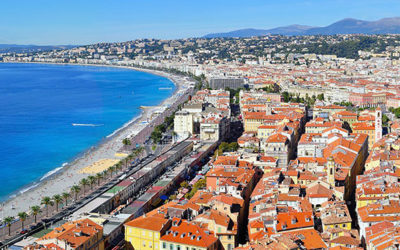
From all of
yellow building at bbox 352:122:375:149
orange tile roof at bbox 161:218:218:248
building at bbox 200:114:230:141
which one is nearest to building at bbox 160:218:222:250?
orange tile roof at bbox 161:218:218:248

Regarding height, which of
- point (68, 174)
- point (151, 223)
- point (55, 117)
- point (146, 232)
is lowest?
point (68, 174)

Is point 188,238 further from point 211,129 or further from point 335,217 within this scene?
point 211,129

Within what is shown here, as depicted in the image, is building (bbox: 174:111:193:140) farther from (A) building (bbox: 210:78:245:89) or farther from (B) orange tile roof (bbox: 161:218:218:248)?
(A) building (bbox: 210:78:245:89)

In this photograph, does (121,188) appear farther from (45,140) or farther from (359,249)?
(45,140)

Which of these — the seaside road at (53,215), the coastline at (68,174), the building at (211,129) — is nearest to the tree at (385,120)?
the building at (211,129)

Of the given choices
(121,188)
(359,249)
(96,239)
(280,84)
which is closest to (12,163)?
(121,188)

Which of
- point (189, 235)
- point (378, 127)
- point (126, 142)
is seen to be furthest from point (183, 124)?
point (189, 235)

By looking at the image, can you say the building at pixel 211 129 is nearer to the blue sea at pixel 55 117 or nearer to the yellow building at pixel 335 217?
the blue sea at pixel 55 117
